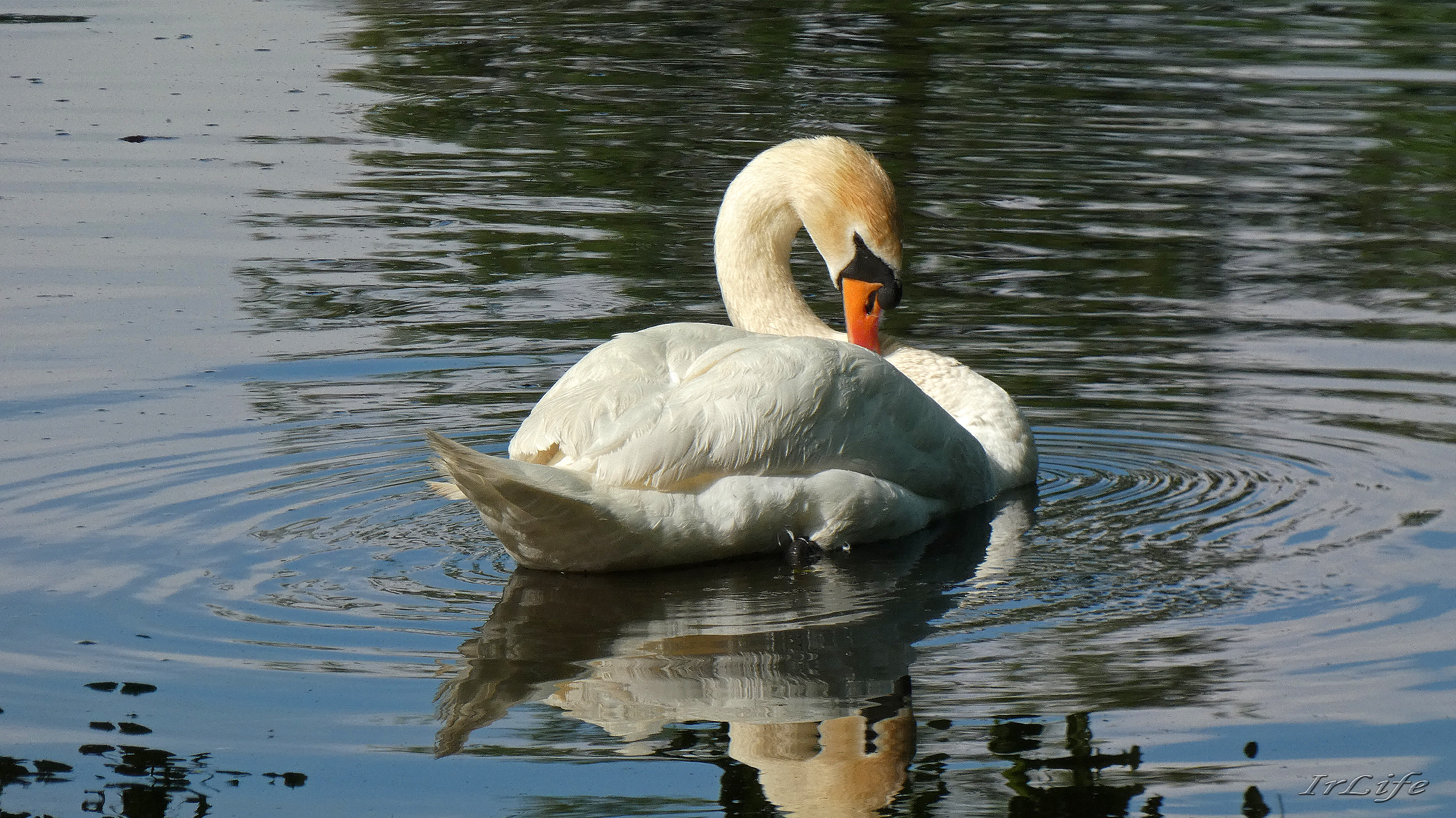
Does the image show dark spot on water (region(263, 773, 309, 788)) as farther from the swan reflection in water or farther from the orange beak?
the orange beak

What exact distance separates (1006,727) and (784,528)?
1679 mm

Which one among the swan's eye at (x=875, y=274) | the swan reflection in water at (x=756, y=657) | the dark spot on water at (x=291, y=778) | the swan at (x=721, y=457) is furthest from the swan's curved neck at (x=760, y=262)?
the dark spot on water at (x=291, y=778)

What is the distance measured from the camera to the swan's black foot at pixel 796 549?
5902 mm

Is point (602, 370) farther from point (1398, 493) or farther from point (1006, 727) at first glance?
point (1398, 493)

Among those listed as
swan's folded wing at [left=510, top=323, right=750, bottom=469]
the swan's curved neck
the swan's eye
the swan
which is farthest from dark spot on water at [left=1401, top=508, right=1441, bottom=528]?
the swan's curved neck

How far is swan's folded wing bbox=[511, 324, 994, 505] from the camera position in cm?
555

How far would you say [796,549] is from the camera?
591 centimetres

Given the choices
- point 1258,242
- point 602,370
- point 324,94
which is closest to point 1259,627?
point 602,370

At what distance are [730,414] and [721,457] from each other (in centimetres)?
13

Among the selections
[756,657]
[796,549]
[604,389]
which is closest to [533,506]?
[604,389]

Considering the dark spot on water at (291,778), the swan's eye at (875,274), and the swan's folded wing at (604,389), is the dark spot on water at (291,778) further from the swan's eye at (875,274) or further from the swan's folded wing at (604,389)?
the swan's eye at (875,274)

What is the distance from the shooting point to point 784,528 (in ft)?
19.3

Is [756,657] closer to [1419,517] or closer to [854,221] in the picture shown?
[1419,517]

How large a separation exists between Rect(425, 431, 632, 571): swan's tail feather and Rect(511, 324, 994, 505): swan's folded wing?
15cm
